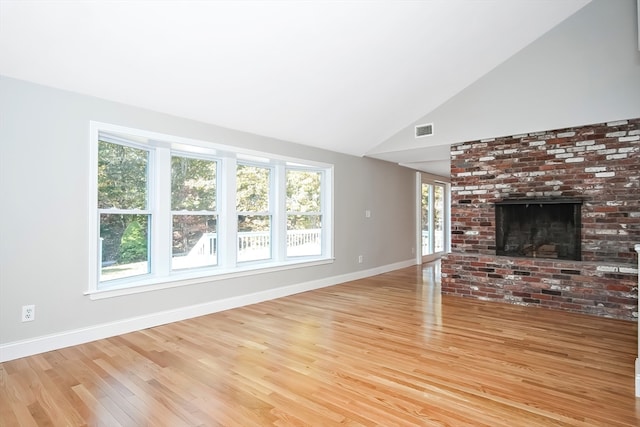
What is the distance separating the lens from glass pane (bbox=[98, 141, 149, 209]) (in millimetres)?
3502

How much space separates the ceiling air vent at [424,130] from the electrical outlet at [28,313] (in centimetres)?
508

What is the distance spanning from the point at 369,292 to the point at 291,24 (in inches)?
145

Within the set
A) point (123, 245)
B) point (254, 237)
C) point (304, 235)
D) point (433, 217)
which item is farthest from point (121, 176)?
point (433, 217)

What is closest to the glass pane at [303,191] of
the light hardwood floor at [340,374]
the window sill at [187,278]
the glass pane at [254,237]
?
the glass pane at [254,237]

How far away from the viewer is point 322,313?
4137 millimetres

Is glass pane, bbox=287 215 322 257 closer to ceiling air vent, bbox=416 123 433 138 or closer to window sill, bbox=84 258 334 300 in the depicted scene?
window sill, bbox=84 258 334 300

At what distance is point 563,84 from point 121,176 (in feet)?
17.2

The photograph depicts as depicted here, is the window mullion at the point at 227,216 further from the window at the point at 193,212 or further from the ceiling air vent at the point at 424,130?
the ceiling air vent at the point at 424,130

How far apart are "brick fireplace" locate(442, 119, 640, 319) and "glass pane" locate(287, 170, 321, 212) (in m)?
2.15

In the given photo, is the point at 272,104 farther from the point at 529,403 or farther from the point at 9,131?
the point at 529,403

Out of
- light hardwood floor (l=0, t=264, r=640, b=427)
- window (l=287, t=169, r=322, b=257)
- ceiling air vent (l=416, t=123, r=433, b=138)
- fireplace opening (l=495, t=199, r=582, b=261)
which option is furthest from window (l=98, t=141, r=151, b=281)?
fireplace opening (l=495, t=199, r=582, b=261)

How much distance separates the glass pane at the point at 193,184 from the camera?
4.14 m

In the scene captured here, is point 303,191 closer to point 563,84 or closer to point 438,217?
point 563,84

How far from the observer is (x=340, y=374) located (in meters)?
2.52
